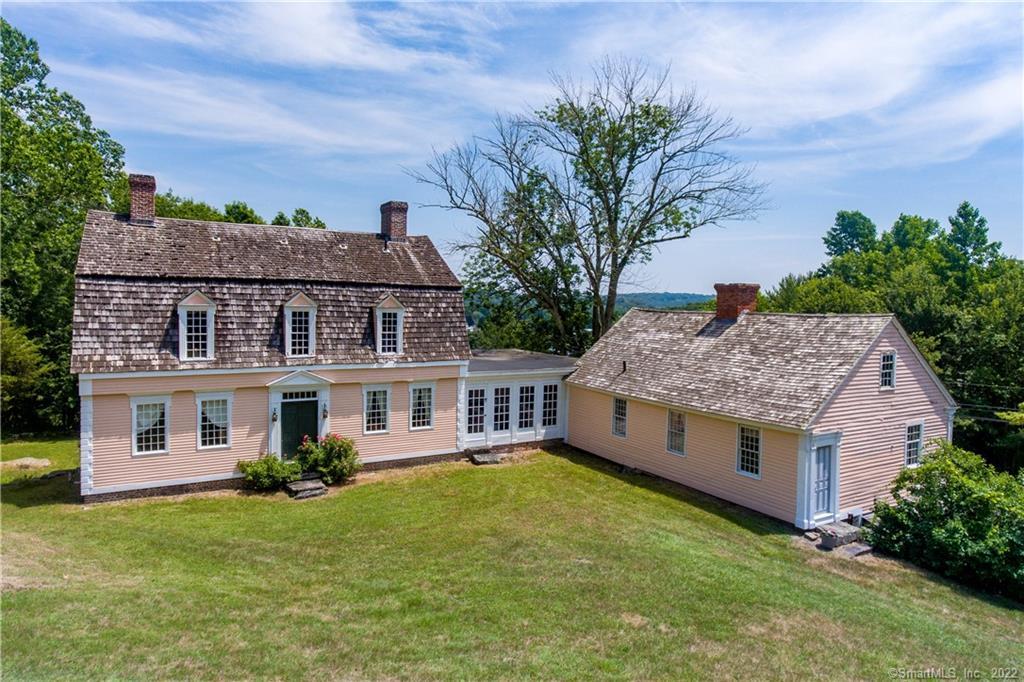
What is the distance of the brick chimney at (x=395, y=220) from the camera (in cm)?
2223

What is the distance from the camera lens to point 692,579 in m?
11.8

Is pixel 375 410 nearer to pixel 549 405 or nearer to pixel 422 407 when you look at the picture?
pixel 422 407

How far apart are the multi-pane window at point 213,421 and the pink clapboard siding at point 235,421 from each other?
0.60 feet

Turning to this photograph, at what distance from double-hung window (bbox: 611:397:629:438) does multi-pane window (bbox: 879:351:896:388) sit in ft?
25.1

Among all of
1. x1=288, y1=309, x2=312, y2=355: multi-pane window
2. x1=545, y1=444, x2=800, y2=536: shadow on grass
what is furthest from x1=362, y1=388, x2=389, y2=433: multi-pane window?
x1=545, y1=444, x2=800, y2=536: shadow on grass

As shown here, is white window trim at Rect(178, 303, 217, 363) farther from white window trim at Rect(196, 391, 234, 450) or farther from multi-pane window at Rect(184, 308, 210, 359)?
white window trim at Rect(196, 391, 234, 450)

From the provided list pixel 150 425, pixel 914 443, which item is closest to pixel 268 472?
pixel 150 425

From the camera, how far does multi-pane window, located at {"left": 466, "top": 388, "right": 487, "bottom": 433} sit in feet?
72.6

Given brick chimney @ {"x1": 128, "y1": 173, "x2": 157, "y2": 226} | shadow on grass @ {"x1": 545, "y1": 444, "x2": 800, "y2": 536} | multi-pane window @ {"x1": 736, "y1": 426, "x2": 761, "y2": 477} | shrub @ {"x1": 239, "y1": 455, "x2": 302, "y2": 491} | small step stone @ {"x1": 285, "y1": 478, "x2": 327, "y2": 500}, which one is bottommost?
shadow on grass @ {"x1": 545, "y1": 444, "x2": 800, "y2": 536}

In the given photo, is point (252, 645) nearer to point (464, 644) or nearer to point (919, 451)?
point (464, 644)

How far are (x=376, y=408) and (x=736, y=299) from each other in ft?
41.4

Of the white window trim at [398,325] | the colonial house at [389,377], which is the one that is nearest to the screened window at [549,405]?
the colonial house at [389,377]

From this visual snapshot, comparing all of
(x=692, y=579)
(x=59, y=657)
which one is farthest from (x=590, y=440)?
(x=59, y=657)

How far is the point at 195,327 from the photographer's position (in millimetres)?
17344
